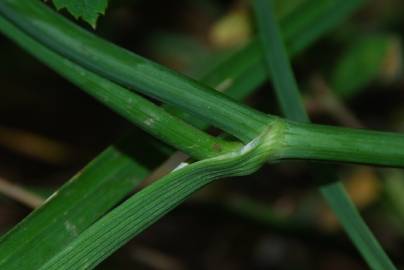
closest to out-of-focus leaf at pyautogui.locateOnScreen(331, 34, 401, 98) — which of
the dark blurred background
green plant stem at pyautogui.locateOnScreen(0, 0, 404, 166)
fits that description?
the dark blurred background

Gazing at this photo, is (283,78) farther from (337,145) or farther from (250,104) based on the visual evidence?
(250,104)

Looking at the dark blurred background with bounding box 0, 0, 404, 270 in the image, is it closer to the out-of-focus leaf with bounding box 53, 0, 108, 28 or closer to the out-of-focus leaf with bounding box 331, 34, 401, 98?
the out-of-focus leaf with bounding box 331, 34, 401, 98

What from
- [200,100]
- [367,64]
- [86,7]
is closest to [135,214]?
[200,100]

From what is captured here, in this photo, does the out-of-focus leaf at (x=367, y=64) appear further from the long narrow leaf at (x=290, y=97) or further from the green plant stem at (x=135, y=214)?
the green plant stem at (x=135, y=214)

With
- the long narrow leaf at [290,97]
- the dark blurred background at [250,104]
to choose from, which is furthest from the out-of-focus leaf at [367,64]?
the long narrow leaf at [290,97]

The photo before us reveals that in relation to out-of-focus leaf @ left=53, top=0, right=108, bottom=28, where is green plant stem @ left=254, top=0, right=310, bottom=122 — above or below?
above

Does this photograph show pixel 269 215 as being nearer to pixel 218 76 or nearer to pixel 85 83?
pixel 218 76

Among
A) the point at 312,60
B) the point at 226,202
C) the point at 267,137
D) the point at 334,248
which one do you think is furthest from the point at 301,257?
the point at 267,137

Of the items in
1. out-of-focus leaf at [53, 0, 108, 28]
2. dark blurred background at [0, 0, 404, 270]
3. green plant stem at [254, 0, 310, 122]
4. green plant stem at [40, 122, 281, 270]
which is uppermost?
dark blurred background at [0, 0, 404, 270]

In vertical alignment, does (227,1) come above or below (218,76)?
above
